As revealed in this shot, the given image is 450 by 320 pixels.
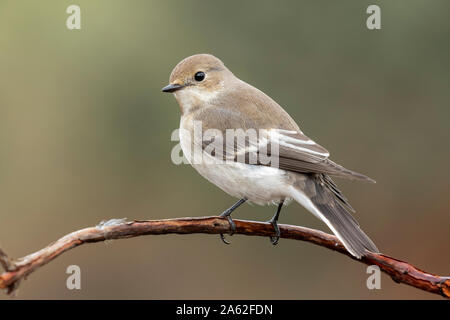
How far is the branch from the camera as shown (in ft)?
7.16

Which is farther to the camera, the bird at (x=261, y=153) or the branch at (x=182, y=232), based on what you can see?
the bird at (x=261, y=153)

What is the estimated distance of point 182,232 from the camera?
2.69 m

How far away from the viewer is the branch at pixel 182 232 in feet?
7.16

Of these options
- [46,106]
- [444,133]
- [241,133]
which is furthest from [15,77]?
[444,133]

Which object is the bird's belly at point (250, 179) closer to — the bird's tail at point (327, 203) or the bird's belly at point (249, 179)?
the bird's belly at point (249, 179)

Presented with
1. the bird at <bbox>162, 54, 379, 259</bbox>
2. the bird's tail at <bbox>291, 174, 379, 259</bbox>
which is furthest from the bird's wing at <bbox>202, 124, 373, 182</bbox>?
the bird's tail at <bbox>291, 174, 379, 259</bbox>

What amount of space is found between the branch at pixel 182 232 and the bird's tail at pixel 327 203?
0.13 metres

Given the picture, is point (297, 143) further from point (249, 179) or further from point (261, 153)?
point (249, 179)

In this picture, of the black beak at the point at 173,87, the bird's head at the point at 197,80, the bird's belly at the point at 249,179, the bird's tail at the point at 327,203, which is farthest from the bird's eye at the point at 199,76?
the bird's tail at the point at 327,203

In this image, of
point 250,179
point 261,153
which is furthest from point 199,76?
point 250,179

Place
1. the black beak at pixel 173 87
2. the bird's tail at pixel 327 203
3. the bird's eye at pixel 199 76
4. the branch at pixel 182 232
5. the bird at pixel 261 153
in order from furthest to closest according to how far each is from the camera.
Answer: the bird's eye at pixel 199 76, the black beak at pixel 173 87, the bird at pixel 261 153, the bird's tail at pixel 327 203, the branch at pixel 182 232

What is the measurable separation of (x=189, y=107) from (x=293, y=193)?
0.92 metres

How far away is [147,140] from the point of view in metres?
5.81

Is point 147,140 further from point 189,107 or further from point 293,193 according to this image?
point 293,193
